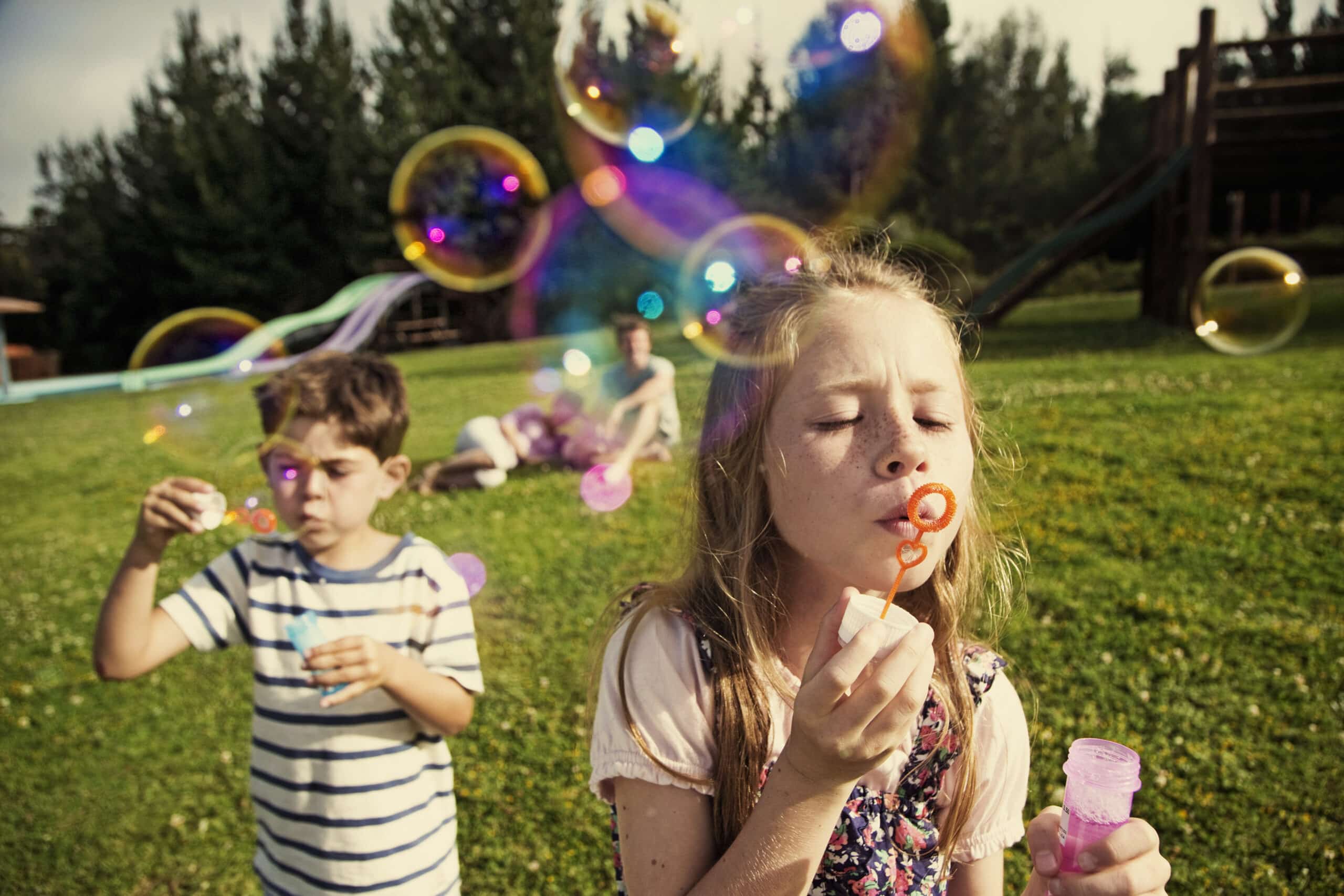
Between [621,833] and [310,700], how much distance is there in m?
0.97

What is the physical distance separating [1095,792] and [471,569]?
14.0 ft

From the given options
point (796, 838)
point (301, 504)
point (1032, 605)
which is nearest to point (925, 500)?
point (796, 838)

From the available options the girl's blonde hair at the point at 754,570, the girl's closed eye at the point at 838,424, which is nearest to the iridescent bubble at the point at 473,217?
the girl's blonde hair at the point at 754,570

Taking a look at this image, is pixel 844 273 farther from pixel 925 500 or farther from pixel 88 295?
pixel 88 295

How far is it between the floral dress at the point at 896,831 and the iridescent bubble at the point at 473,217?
69.2ft

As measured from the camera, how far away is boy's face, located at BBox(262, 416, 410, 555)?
193cm

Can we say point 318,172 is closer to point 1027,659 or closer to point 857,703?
point 1027,659

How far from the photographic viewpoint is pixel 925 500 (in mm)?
1102

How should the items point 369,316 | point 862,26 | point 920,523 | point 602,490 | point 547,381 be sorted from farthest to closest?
point 369,316 → point 547,381 → point 862,26 → point 602,490 → point 920,523

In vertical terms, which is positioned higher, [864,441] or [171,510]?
[864,441]

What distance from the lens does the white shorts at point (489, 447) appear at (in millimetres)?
6945

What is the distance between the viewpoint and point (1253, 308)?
8.38m

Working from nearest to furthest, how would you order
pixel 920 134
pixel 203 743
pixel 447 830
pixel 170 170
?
pixel 447 830 → pixel 203 743 → pixel 170 170 → pixel 920 134

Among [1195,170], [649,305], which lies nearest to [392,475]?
[1195,170]
